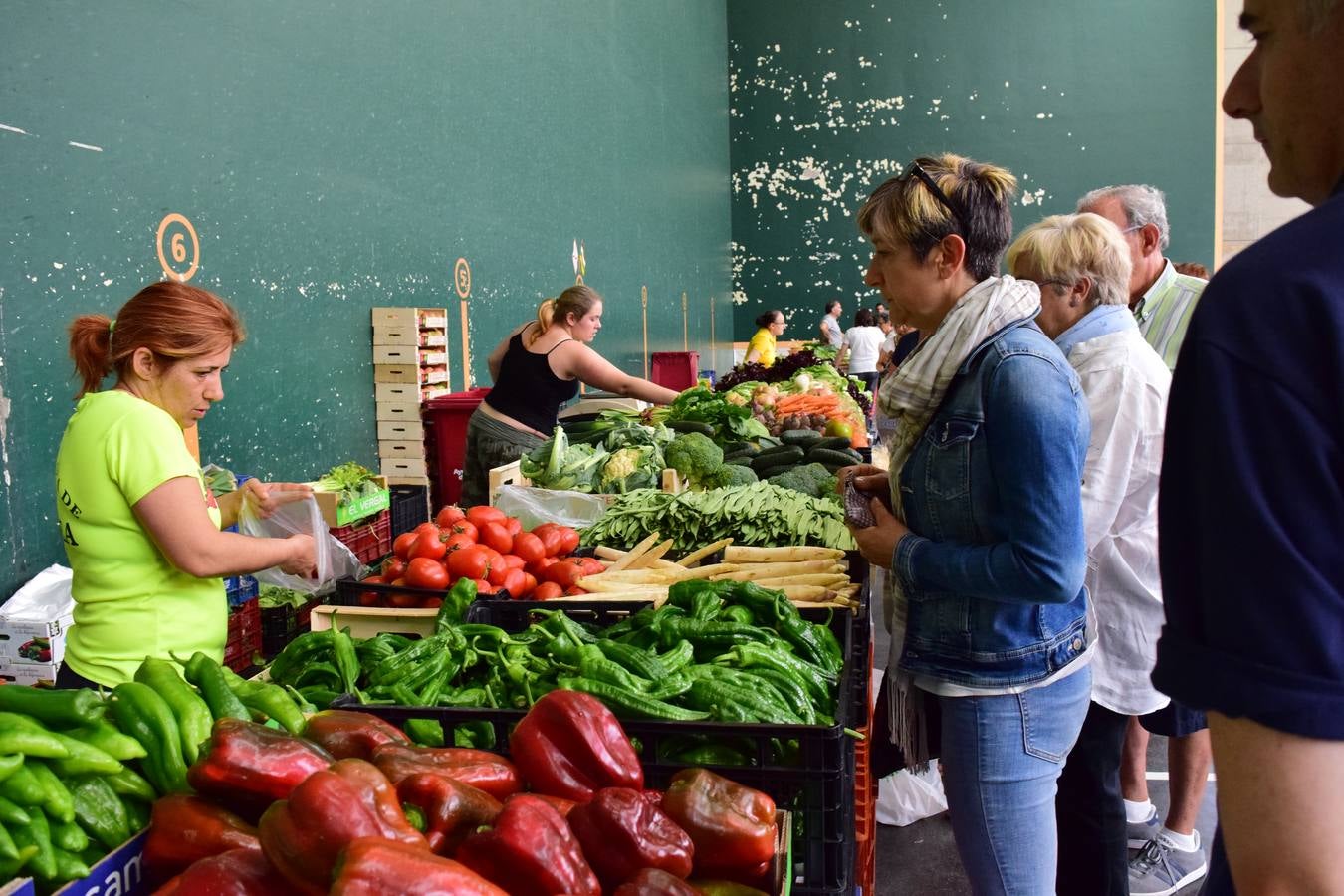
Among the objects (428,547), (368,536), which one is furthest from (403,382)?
(428,547)

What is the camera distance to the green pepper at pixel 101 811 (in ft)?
4.50

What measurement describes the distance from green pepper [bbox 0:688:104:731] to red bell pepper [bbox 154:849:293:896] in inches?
18.1

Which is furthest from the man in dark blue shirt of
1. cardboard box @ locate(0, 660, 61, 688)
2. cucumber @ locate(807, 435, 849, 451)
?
cucumber @ locate(807, 435, 849, 451)

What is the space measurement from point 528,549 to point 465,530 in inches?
9.1

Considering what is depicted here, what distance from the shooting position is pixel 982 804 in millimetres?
2256

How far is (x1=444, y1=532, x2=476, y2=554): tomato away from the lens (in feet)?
11.2

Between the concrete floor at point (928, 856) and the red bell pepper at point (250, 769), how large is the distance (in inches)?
115

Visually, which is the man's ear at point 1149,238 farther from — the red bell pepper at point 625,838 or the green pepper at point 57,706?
the green pepper at point 57,706

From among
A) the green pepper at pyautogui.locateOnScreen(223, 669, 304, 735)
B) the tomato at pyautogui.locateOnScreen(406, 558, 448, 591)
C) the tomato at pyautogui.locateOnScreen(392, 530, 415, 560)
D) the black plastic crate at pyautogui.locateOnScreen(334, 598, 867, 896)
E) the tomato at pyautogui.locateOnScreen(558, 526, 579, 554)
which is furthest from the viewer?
the tomato at pyautogui.locateOnScreen(558, 526, 579, 554)

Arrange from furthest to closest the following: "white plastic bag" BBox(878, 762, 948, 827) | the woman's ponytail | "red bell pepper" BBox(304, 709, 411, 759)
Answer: "white plastic bag" BBox(878, 762, 948, 827) < the woman's ponytail < "red bell pepper" BBox(304, 709, 411, 759)

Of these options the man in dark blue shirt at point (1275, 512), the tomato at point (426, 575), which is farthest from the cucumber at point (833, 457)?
the man in dark blue shirt at point (1275, 512)

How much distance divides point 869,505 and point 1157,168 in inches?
799

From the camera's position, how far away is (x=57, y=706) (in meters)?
1.51

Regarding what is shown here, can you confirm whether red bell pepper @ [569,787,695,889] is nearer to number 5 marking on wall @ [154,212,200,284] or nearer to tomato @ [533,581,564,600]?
tomato @ [533,581,564,600]
